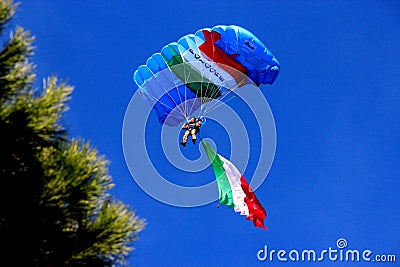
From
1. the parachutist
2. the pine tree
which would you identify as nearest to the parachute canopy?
the parachutist

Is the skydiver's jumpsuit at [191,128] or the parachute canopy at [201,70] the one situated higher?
the parachute canopy at [201,70]

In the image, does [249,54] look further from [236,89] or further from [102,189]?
[102,189]

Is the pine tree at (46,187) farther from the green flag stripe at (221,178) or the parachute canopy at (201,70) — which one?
the green flag stripe at (221,178)

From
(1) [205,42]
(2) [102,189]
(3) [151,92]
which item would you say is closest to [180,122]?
(3) [151,92]

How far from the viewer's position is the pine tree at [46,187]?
412 cm

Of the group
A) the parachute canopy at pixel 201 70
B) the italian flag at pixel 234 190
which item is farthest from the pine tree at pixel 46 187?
the italian flag at pixel 234 190

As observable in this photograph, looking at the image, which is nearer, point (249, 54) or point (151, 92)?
point (249, 54)

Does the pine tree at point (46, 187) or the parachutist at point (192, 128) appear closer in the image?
the pine tree at point (46, 187)

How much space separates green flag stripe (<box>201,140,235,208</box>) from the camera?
65.5ft

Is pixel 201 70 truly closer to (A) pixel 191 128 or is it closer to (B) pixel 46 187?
(A) pixel 191 128

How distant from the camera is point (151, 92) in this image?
20078 mm

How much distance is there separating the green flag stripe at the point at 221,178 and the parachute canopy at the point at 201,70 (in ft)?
4.02

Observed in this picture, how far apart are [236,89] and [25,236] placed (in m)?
15.8

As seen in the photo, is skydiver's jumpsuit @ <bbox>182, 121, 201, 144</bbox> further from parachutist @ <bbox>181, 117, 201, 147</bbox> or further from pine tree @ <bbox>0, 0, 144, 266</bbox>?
pine tree @ <bbox>0, 0, 144, 266</bbox>
